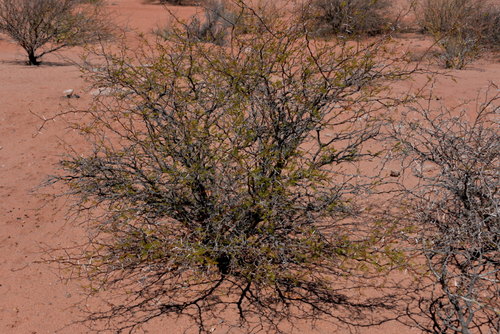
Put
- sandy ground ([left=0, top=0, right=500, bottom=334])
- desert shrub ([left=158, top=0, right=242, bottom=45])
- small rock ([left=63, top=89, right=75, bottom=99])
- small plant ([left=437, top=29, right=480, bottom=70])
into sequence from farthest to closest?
small plant ([left=437, top=29, right=480, bottom=70]), small rock ([left=63, top=89, right=75, bottom=99]), desert shrub ([left=158, top=0, right=242, bottom=45]), sandy ground ([left=0, top=0, right=500, bottom=334])

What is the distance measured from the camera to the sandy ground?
4.08 meters

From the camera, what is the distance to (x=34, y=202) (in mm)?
5723

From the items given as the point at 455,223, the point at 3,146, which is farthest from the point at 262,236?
the point at 3,146

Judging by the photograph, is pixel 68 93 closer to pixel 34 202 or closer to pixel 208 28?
pixel 34 202

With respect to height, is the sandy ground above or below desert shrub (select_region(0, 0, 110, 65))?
below

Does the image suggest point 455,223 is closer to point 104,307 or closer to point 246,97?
point 246,97

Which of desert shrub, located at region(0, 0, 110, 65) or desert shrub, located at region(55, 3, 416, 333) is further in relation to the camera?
desert shrub, located at region(0, 0, 110, 65)

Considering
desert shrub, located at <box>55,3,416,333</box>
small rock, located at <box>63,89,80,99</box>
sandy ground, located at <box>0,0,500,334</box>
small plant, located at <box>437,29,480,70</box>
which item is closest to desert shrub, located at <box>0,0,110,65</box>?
sandy ground, located at <box>0,0,500,334</box>

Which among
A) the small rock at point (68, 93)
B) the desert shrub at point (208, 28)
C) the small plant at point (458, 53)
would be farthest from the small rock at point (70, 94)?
the small plant at point (458, 53)

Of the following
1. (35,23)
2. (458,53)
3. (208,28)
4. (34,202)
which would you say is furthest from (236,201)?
(458,53)

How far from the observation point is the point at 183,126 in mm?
3963

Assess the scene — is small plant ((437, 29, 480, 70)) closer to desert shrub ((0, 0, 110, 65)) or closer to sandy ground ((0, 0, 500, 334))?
sandy ground ((0, 0, 500, 334))

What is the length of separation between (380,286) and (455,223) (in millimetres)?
874

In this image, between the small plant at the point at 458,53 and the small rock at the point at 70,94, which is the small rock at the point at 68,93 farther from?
the small plant at the point at 458,53
